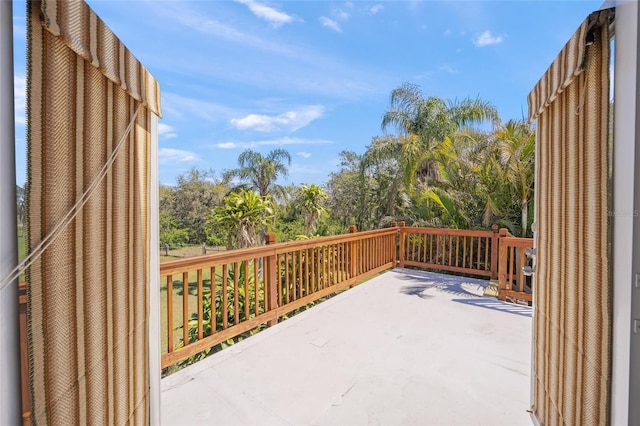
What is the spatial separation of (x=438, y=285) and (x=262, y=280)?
267cm

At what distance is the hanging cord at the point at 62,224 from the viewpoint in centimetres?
76

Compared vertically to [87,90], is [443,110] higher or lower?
Answer: higher

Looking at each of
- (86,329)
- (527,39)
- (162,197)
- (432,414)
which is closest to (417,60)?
(527,39)

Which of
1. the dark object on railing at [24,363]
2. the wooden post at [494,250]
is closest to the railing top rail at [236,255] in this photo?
the dark object on railing at [24,363]

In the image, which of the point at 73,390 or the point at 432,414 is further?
the point at 432,414

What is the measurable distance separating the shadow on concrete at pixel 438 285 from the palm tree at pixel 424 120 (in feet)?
8.80

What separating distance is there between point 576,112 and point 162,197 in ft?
54.6

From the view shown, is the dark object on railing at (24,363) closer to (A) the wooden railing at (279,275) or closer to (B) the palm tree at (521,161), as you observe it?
(A) the wooden railing at (279,275)

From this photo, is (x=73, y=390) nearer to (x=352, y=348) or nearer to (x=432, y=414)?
(x=432, y=414)

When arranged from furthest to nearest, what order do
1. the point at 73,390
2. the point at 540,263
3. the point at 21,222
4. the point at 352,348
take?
the point at 352,348 < the point at 540,263 < the point at 73,390 < the point at 21,222

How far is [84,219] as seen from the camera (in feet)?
3.32

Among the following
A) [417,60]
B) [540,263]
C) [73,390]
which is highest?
[417,60]

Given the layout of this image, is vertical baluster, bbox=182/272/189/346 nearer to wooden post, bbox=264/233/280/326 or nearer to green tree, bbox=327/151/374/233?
wooden post, bbox=264/233/280/326

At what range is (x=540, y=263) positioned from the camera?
1693 millimetres
